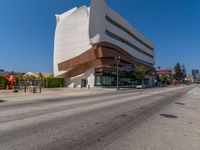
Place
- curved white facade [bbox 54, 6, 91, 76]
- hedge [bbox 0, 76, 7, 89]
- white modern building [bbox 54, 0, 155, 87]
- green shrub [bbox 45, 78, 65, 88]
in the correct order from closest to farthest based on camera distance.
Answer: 1. hedge [bbox 0, 76, 7, 89]
2. green shrub [bbox 45, 78, 65, 88]
3. white modern building [bbox 54, 0, 155, 87]
4. curved white facade [bbox 54, 6, 91, 76]

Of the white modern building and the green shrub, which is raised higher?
the white modern building

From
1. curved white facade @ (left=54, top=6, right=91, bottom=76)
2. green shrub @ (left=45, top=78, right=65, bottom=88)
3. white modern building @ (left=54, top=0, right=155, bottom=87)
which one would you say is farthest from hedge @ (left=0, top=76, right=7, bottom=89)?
curved white facade @ (left=54, top=6, right=91, bottom=76)

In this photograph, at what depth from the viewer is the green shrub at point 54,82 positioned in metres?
53.2

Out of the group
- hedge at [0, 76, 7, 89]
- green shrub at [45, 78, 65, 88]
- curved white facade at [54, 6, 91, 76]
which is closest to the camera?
hedge at [0, 76, 7, 89]

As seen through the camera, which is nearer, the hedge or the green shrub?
the hedge

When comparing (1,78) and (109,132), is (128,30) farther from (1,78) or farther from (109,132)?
(109,132)

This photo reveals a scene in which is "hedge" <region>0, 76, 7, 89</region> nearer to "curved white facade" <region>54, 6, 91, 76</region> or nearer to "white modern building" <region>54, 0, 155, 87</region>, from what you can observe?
"white modern building" <region>54, 0, 155, 87</region>

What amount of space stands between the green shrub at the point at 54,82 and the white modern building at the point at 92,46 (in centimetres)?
257

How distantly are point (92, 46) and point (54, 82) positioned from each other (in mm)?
14742

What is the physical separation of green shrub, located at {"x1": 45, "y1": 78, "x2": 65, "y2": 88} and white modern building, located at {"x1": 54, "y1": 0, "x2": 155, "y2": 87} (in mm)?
2572

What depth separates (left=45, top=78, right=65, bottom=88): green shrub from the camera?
53219 mm

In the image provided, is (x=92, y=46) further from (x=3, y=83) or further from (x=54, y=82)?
(x=3, y=83)

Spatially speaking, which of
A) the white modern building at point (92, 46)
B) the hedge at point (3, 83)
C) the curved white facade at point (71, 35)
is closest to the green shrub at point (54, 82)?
the white modern building at point (92, 46)

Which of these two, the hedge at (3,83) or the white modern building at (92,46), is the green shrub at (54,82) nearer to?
the white modern building at (92,46)
